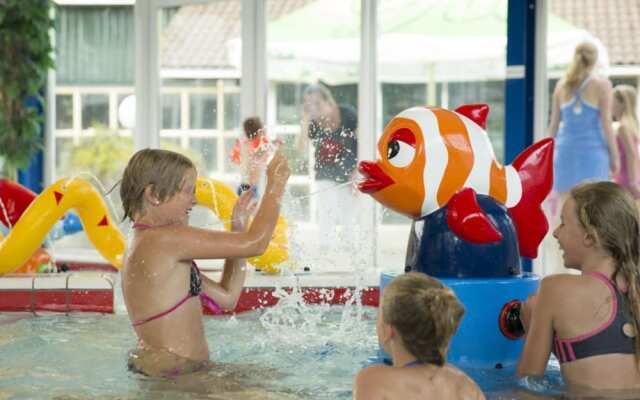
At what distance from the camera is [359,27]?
28.8 ft

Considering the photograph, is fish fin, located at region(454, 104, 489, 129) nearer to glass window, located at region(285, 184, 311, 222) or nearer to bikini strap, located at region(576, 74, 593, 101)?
bikini strap, located at region(576, 74, 593, 101)

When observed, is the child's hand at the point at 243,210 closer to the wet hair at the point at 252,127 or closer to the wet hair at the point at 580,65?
the wet hair at the point at 252,127

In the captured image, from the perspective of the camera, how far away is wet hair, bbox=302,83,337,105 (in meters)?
8.95

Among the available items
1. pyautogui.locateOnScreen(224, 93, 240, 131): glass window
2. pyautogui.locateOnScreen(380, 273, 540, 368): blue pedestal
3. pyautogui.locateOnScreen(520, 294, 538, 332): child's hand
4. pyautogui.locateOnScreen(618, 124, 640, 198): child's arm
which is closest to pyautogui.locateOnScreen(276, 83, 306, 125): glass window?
pyautogui.locateOnScreen(224, 93, 240, 131): glass window

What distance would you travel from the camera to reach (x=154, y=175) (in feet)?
12.1

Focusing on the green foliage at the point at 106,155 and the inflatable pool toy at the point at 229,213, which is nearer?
the inflatable pool toy at the point at 229,213

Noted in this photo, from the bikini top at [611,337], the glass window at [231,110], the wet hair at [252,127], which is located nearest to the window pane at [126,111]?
the glass window at [231,110]

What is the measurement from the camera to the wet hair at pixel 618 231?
3344 millimetres

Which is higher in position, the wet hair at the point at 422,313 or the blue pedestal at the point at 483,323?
the wet hair at the point at 422,313

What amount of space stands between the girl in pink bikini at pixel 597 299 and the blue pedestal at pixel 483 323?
62 cm

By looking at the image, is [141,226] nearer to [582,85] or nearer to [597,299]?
[597,299]

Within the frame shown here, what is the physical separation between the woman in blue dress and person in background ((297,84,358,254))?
68.4 inches

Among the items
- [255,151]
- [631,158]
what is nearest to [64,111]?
[255,151]

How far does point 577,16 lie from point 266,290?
3844mm
